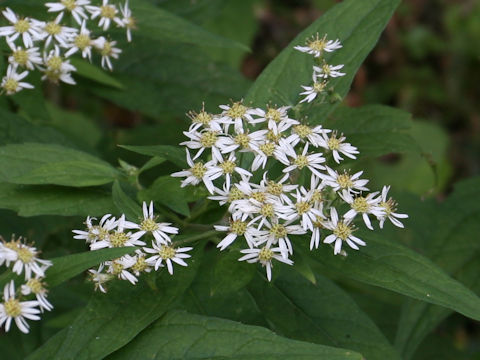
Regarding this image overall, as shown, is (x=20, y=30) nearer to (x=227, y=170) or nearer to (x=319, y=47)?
(x=227, y=170)

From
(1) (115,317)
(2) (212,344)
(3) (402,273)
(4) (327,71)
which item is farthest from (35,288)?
(4) (327,71)

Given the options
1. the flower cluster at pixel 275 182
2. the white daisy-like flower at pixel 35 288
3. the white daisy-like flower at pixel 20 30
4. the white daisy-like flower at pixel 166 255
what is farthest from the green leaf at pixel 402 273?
the white daisy-like flower at pixel 20 30

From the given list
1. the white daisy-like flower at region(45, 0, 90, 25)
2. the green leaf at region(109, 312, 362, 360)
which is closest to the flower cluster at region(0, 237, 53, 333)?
the green leaf at region(109, 312, 362, 360)

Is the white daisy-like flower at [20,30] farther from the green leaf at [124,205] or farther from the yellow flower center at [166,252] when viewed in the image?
the yellow flower center at [166,252]

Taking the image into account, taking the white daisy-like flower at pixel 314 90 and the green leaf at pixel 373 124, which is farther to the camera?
the green leaf at pixel 373 124

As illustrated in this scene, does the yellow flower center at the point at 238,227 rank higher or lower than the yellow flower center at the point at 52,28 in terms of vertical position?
lower

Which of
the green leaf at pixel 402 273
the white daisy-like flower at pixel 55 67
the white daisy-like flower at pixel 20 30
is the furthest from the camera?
the white daisy-like flower at pixel 55 67

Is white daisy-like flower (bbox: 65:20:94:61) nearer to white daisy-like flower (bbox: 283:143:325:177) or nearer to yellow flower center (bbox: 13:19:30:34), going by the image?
yellow flower center (bbox: 13:19:30:34)

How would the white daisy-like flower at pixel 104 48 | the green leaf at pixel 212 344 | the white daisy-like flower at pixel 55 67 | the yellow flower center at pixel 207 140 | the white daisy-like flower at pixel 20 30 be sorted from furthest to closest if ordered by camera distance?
the white daisy-like flower at pixel 104 48
the white daisy-like flower at pixel 55 67
the white daisy-like flower at pixel 20 30
the yellow flower center at pixel 207 140
the green leaf at pixel 212 344
